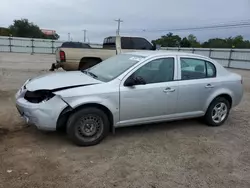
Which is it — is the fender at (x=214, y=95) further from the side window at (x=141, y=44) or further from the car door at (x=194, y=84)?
the side window at (x=141, y=44)

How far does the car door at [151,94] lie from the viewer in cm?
427

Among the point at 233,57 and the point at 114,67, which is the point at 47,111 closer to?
the point at 114,67

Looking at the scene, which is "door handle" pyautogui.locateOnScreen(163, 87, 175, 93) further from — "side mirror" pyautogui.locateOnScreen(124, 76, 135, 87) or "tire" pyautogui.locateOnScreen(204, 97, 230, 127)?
"tire" pyautogui.locateOnScreen(204, 97, 230, 127)

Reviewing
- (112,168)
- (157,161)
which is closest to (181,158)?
(157,161)

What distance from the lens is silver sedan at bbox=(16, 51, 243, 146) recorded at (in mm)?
3898

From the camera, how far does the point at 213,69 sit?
533 centimetres

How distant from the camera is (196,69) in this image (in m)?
5.15

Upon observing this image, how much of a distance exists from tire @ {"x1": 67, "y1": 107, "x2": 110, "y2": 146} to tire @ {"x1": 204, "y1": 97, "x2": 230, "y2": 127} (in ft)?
7.68

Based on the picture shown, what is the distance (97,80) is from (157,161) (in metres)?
1.69

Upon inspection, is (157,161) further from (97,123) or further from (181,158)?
(97,123)

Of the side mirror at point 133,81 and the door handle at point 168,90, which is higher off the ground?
the side mirror at point 133,81

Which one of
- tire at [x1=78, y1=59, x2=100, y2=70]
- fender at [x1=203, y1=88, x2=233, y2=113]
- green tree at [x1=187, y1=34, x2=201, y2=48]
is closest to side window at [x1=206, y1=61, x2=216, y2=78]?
fender at [x1=203, y1=88, x2=233, y2=113]

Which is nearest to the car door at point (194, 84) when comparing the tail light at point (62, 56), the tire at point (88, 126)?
the tire at point (88, 126)

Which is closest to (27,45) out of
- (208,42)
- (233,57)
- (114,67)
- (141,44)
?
(141,44)
